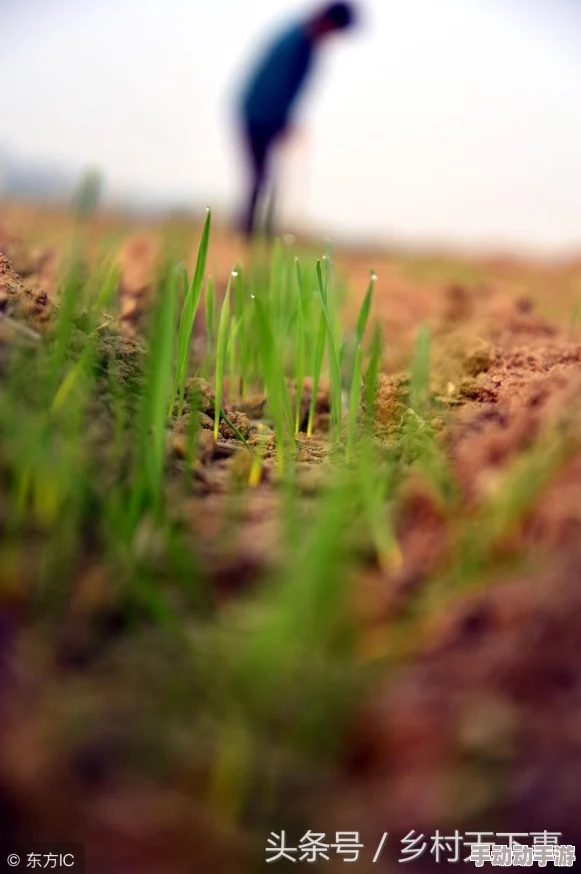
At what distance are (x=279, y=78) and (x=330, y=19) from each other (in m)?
0.51

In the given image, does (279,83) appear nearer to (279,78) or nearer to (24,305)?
(279,78)

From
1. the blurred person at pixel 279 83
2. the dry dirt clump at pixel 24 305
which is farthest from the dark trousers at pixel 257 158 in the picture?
the dry dirt clump at pixel 24 305

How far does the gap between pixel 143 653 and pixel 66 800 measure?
11 cm

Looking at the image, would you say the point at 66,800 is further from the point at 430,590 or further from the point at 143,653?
Answer: the point at 430,590

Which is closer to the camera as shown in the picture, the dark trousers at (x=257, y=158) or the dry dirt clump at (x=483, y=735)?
the dry dirt clump at (x=483, y=735)

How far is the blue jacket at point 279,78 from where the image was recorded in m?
5.50

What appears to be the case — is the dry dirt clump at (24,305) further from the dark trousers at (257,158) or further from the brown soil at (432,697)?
the dark trousers at (257,158)

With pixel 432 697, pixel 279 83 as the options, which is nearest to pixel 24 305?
pixel 432 697

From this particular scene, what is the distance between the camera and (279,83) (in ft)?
18.4

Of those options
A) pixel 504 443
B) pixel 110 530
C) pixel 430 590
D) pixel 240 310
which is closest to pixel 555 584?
pixel 430 590

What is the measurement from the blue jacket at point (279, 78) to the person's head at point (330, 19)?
8 cm

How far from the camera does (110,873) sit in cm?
45

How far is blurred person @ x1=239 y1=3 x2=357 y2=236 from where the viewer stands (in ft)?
17.9

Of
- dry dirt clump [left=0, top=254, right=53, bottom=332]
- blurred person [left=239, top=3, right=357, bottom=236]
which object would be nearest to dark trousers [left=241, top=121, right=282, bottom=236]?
blurred person [left=239, top=3, right=357, bottom=236]
